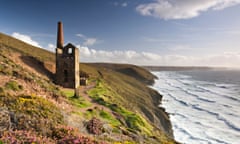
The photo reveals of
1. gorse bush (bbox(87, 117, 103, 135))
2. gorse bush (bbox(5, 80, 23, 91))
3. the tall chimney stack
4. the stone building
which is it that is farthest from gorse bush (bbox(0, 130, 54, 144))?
the tall chimney stack

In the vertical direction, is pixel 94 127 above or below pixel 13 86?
below

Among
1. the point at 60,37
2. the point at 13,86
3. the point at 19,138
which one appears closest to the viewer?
the point at 19,138

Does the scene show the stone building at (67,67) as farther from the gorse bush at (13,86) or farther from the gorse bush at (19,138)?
the gorse bush at (19,138)

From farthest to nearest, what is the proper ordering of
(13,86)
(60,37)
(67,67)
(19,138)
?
(60,37)
(67,67)
(13,86)
(19,138)

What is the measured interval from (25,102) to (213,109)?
48.0 meters

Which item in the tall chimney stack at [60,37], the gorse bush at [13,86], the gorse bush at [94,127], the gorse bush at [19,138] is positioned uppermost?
the tall chimney stack at [60,37]

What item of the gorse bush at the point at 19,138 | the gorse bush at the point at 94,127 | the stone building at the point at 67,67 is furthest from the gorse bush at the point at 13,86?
the stone building at the point at 67,67

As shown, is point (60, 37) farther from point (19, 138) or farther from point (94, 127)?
point (19, 138)

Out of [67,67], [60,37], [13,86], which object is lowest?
[13,86]

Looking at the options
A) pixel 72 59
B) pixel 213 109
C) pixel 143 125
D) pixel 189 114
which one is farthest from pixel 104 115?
pixel 213 109

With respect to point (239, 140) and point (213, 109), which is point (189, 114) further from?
point (239, 140)

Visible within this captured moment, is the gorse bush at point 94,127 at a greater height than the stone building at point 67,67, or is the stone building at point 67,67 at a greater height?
the stone building at point 67,67

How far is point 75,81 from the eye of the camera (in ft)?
107

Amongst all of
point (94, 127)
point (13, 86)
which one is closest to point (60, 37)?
point (13, 86)
